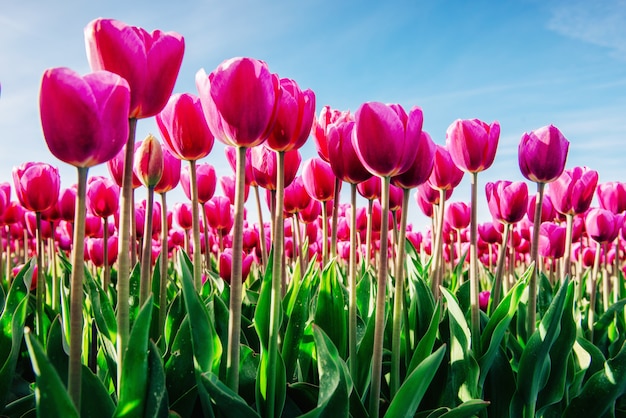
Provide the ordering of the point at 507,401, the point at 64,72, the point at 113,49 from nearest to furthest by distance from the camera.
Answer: the point at 64,72, the point at 113,49, the point at 507,401

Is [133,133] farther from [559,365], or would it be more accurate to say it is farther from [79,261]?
[559,365]

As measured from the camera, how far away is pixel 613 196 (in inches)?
132

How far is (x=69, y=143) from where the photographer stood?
3.19 ft

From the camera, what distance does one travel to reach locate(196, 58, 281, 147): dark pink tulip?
1188mm

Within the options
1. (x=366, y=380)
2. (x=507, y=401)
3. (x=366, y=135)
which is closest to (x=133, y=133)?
(x=366, y=135)

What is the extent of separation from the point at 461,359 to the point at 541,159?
0.77 m

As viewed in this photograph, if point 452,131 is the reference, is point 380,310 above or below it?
below

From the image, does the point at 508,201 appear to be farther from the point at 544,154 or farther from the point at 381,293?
the point at 381,293

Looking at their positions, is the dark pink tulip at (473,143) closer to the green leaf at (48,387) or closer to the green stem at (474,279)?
the green stem at (474,279)

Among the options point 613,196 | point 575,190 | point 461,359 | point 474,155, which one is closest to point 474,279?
point 461,359

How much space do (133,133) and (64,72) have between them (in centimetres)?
21

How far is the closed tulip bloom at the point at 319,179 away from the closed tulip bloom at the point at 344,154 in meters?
0.38

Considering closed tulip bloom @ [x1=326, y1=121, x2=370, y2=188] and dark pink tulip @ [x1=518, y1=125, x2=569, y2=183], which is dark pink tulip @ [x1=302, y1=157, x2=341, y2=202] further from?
dark pink tulip @ [x1=518, y1=125, x2=569, y2=183]

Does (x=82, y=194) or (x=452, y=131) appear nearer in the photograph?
(x=82, y=194)
